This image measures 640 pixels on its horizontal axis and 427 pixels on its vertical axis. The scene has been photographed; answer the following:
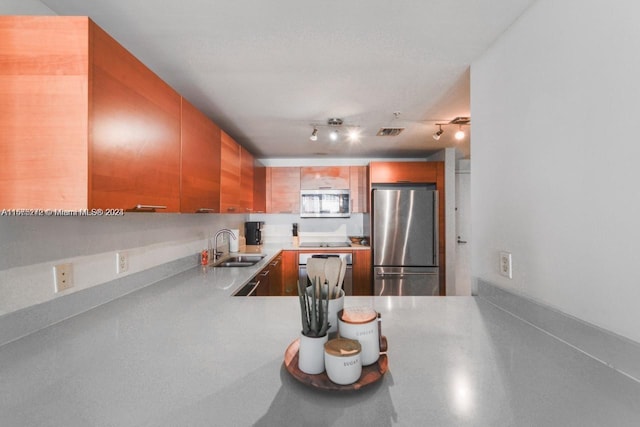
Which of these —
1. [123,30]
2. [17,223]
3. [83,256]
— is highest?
[123,30]

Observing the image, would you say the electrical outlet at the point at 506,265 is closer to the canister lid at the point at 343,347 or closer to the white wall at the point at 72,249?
the canister lid at the point at 343,347

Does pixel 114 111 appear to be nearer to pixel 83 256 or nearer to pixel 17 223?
pixel 17 223

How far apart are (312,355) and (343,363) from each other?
0.10 m

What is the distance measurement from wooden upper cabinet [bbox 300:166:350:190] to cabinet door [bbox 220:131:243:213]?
124 centimetres

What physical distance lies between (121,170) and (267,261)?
1.75 metres

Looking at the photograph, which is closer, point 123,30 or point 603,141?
point 603,141

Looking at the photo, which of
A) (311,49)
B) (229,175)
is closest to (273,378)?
(311,49)

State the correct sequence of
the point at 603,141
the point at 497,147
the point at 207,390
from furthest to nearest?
the point at 497,147
the point at 603,141
the point at 207,390

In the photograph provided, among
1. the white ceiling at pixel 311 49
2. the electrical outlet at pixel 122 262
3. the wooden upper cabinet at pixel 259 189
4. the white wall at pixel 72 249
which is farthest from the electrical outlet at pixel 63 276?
the wooden upper cabinet at pixel 259 189

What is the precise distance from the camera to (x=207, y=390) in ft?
2.25

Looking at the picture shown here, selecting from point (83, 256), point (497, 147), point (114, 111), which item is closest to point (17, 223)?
point (83, 256)

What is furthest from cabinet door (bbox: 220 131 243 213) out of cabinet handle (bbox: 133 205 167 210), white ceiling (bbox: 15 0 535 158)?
cabinet handle (bbox: 133 205 167 210)

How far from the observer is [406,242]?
10.8 ft

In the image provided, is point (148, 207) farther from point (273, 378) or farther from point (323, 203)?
point (323, 203)
